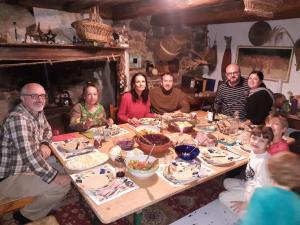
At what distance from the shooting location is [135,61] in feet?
15.0

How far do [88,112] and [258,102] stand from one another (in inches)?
89.6

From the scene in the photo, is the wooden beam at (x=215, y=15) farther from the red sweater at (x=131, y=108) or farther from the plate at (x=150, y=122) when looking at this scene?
Result: the plate at (x=150, y=122)

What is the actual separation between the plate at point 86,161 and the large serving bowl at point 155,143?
32 cm

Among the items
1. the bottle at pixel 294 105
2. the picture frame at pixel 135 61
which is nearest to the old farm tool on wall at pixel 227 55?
the bottle at pixel 294 105

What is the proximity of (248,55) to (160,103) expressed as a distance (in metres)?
2.56

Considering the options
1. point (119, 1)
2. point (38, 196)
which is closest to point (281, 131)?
point (38, 196)

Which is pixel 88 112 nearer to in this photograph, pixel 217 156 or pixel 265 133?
pixel 217 156

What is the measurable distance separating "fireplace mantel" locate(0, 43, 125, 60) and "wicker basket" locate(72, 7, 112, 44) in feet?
0.87

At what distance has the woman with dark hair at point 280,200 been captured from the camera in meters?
1.05

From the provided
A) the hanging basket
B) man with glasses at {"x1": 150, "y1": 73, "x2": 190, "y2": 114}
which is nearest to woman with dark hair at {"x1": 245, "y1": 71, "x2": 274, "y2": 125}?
man with glasses at {"x1": 150, "y1": 73, "x2": 190, "y2": 114}

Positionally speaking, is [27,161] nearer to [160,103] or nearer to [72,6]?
[160,103]

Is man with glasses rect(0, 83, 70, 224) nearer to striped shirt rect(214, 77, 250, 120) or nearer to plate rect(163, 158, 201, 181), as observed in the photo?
plate rect(163, 158, 201, 181)

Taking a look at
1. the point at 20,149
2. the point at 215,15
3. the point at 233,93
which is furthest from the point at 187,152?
the point at 215,15

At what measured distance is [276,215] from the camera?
105 centimetres
